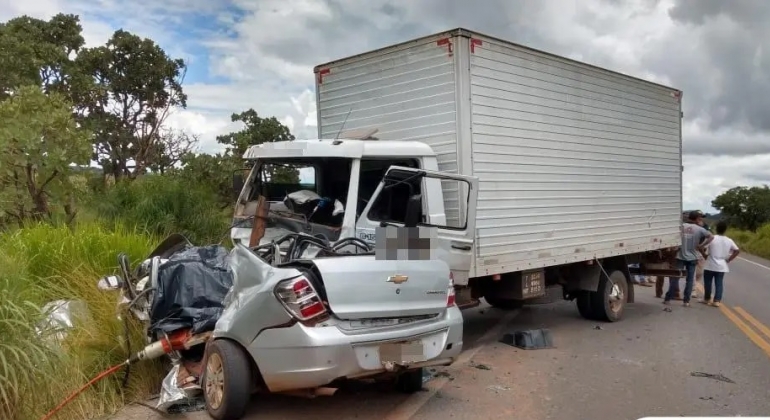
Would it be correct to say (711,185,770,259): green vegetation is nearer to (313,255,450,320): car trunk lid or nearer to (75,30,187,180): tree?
(75,30,187,180): tree

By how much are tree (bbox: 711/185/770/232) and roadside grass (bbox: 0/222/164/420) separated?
52971 millimetres

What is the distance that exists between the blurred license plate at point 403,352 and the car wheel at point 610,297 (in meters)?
5.66

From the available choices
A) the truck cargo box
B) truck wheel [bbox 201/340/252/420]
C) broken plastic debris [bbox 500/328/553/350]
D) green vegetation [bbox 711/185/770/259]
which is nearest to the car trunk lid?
truck wheel [bbox 201/340/252/420]

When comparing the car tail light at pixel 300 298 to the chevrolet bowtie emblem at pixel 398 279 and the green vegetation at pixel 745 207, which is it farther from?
the green vegetation at pixel 745 207

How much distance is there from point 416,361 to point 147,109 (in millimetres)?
18078

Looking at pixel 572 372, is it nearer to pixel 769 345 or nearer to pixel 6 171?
pixel 769 345

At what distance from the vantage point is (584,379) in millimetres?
6555

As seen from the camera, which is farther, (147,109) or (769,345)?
(147,109)

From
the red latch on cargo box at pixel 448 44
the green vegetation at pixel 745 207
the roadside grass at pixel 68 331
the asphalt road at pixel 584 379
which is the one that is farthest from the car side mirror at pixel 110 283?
the green vegetation at pixel 745 207

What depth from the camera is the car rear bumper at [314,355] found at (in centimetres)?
449

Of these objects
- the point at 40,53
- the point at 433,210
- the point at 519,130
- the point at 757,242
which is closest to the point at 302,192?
the point at 433,210

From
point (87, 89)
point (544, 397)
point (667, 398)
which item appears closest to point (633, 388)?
point (667, 398)

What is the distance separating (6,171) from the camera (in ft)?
34.9

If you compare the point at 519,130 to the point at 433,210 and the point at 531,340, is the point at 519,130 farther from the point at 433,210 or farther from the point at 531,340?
the point at 531,340
